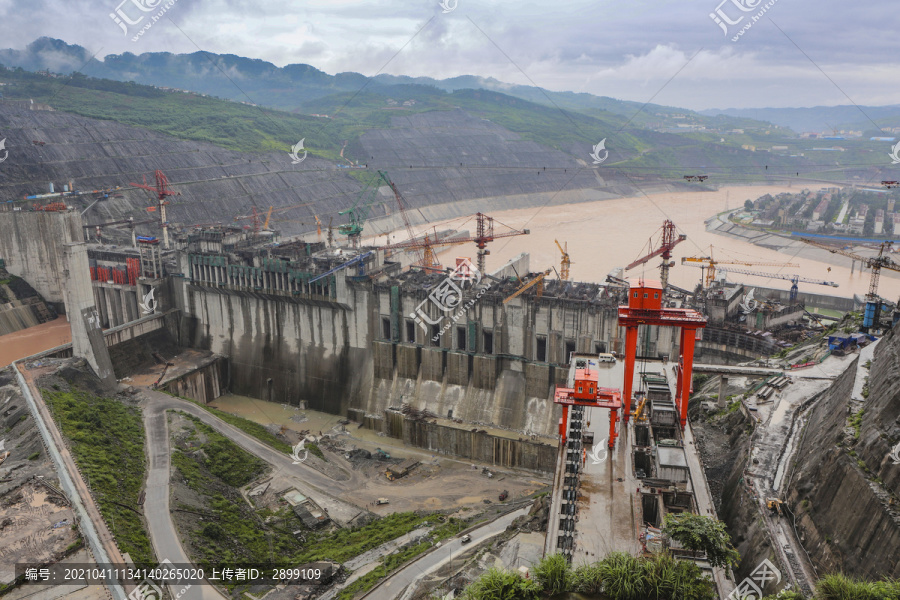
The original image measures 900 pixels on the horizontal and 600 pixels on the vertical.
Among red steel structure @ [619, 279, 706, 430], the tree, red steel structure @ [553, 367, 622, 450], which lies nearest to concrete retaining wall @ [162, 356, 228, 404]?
A: red steel structure @ [553, 367, 622, 450]

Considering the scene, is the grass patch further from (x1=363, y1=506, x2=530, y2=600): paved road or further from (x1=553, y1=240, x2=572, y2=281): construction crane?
(x1=553, y1=240, x2=572, y2=281): construction crane

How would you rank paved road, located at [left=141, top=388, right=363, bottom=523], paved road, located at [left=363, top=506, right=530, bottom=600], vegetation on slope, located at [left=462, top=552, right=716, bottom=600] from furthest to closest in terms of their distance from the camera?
paved road, located at [left=141, top=388, right=363, bottom=523] → paved road, located at [left=363, top=506, right=530, bottom=600] → vegetation on slope, located at [left=462, top=552, right=716, bottom=600]

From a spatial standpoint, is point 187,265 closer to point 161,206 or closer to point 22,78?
point 161,206

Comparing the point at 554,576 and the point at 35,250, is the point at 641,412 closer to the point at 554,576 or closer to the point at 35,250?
the point at 554,576

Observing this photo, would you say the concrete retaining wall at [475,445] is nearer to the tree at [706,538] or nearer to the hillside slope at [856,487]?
the hillside slope at [856,487]

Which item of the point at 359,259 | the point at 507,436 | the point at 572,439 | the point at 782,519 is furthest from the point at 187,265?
the point at 782,519

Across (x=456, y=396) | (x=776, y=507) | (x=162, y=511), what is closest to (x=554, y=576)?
(x=776, y=507)
